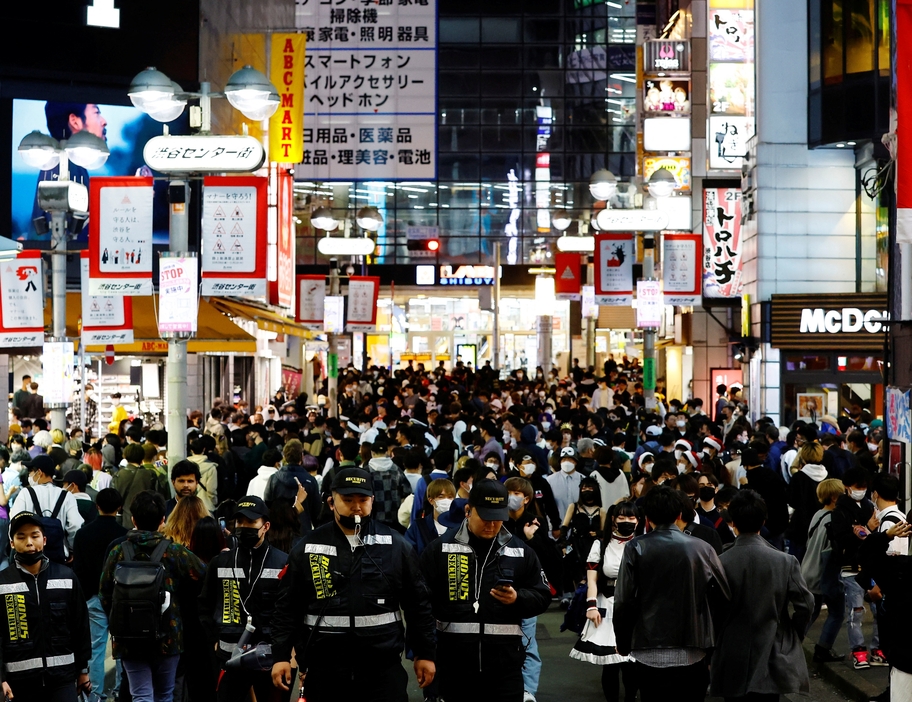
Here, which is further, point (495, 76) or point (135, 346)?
point (495, 76)

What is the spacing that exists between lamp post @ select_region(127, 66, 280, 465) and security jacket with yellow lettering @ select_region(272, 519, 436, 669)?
22.7 ft

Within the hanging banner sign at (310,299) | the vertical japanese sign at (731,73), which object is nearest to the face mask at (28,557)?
the hanging banner sign at (310,299)

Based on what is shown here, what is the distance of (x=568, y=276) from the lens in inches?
1574

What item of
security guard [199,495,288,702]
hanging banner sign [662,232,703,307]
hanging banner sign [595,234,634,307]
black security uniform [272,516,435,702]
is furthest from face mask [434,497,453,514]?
hanging banner sign [595,234,634,307]

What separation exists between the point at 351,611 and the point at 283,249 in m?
22.3

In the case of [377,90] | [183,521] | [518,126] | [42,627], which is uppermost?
[518,126]

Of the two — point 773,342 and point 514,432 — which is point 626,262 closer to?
point 773,342

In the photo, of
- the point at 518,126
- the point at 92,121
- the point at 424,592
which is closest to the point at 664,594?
the point at 424,592

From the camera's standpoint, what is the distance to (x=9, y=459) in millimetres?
14820

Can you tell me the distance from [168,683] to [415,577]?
7.52ft

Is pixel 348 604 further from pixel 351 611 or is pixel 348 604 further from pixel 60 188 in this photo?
pixel 60 188

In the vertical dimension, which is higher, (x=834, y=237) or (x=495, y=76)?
(x=495, y=76)

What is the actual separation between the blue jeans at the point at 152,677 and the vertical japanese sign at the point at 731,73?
78.3ft

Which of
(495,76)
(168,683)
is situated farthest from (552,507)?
(495,76)
